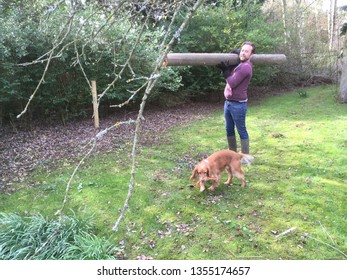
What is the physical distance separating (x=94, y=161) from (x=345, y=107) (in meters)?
8.95

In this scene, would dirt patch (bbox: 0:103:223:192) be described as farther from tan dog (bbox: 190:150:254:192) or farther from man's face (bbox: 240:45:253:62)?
man's face (bbox: 240:45:253:62)

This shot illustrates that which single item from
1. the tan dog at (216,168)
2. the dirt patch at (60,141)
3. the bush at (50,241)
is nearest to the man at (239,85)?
the tan dog at (216,168)

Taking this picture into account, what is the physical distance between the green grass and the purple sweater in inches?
56.5

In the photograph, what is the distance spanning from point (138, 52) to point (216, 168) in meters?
6.38

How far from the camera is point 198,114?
11.2 m

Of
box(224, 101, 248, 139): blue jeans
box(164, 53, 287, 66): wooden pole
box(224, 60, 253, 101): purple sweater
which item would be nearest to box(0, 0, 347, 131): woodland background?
box(164, 53, 287, 66): wooden pole

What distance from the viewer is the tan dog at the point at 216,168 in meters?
4.40

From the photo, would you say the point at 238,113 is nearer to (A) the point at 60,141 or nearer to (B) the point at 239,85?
(B) the point at 239,85

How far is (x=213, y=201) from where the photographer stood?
14.6 feet

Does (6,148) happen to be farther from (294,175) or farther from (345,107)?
(345,107)

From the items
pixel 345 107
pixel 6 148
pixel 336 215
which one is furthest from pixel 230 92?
pixel 345 107

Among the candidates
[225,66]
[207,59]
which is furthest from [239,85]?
[207,59]

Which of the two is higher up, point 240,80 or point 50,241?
point 240,80

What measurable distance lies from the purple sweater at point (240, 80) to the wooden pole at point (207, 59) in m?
0.25
